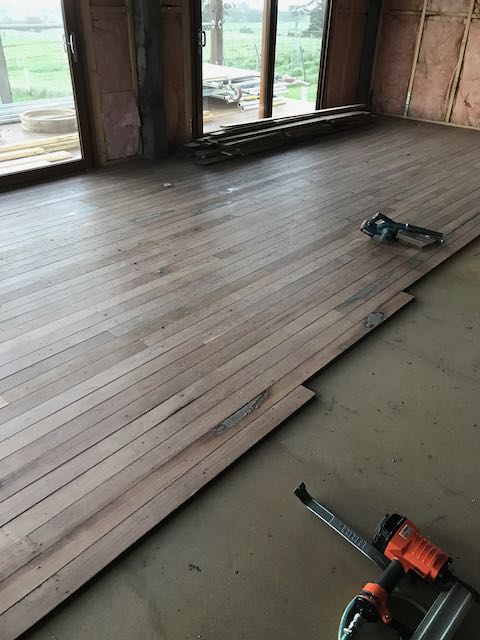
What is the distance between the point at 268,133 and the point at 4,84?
316cm

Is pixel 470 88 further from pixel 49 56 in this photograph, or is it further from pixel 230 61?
pixel 49 56

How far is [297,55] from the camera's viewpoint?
7.50 metres

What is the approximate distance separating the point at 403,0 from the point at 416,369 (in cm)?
750

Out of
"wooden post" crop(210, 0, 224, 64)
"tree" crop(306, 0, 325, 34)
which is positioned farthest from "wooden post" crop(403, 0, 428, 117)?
"wooden post" crop(210, 0, 224, 64)

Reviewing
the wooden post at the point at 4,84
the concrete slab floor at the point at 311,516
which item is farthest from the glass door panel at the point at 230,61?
the concrete slab floor at the point at 311,516

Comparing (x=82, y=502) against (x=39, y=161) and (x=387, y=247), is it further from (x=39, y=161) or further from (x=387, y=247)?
(x=39, y=161)

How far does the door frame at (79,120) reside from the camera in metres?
4.98

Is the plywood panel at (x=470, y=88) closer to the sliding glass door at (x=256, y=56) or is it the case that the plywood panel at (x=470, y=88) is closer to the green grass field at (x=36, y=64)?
the sliding glass door at (x=256, y=56)

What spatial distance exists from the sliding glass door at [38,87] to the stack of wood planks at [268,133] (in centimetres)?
146

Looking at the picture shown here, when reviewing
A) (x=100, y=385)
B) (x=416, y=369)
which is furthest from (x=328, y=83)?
(x=100, y=385)

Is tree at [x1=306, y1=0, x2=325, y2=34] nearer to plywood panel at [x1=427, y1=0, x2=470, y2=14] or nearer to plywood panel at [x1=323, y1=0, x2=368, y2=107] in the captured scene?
plywood panel at [x1=323, y1=0, x2=368, y2=107]

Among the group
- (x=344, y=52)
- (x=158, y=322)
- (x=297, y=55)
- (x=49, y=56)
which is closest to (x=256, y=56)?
(x=297, y=55)

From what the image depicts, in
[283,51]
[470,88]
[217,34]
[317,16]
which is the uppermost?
[317,16]

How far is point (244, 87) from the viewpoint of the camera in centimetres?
707
